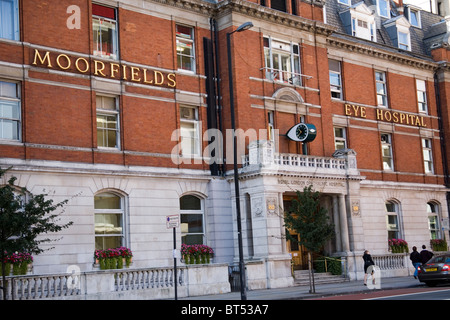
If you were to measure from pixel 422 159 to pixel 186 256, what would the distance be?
770 inches

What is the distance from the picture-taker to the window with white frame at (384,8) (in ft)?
150

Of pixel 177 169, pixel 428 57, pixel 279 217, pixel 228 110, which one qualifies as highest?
pixel 428 57

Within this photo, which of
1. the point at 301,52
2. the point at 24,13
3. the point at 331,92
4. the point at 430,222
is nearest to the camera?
the point at 24,13

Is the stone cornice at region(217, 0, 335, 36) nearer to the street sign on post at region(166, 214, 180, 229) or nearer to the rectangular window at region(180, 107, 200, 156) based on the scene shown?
the rectangular window at region(180, 107, 200, 156)

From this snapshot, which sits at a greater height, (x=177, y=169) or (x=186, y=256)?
(x=177, y=169)

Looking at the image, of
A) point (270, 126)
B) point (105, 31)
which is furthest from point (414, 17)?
point (105, 31)

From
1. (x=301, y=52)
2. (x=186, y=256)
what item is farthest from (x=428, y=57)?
(x=186, y=256)

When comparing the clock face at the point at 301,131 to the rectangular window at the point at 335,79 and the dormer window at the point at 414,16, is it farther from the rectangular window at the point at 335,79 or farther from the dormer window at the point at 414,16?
the dormer window at the point at 414,16

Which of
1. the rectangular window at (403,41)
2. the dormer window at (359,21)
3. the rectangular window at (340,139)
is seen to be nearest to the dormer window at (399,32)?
the rectangular window at (403,41)

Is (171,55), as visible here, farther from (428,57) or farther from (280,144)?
(428,57)

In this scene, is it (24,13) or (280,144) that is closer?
(24,13)

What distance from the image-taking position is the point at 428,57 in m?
45.3

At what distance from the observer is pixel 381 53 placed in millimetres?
41469

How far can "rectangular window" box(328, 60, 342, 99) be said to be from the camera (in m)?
38.9
